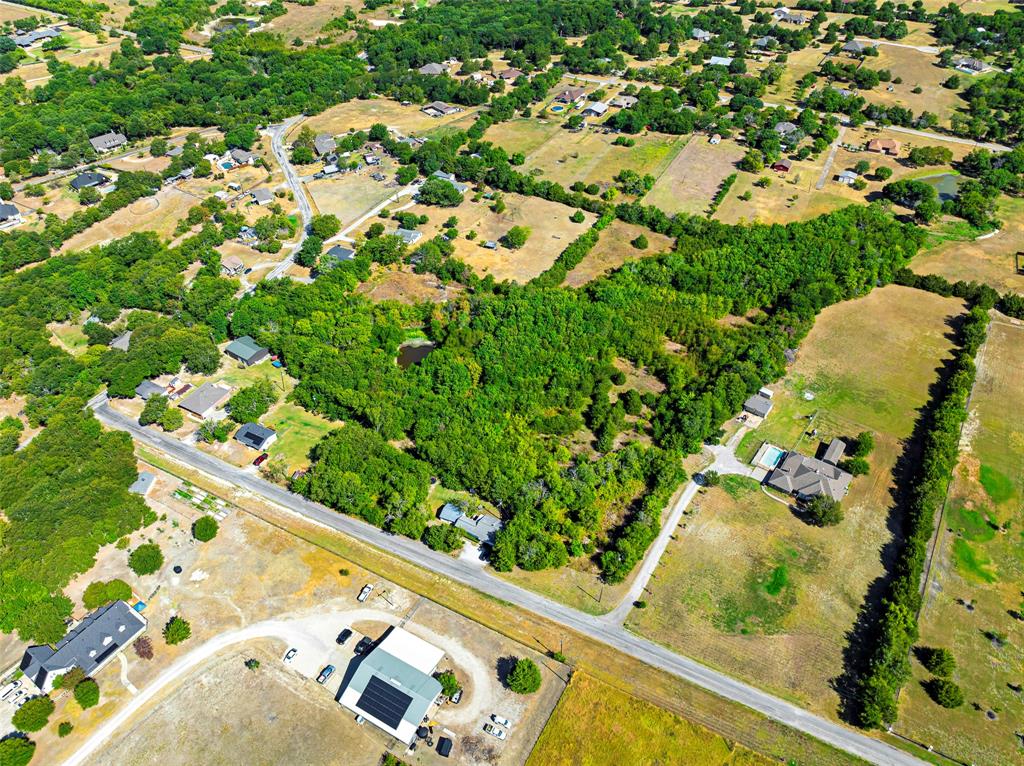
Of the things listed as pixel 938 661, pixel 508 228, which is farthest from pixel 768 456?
pixel 508 228

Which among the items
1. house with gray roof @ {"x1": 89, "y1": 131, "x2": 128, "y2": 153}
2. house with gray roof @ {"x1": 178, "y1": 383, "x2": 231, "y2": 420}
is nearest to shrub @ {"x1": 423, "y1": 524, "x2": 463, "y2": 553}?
house with gray roof @ {"x1": 178, "y1": 383, "x2": 231, "y2": 420}

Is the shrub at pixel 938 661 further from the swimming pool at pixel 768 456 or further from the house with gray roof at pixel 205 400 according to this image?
the house with gray roof at pixel 205 400

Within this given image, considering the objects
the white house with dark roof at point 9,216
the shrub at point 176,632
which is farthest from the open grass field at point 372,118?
the shrub at point 176,632

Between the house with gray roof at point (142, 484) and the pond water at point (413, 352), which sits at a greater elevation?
the pond water at point (413, 352)

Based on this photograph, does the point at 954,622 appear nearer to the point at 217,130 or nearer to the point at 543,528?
the point at 543,528

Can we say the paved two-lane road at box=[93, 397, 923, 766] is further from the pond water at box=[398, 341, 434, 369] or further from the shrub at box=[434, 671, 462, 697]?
the pond water at box=[398, 341, 434, 369]

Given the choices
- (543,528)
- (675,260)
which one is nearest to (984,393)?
(675,260)

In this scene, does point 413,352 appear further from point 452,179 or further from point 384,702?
point 452,179
